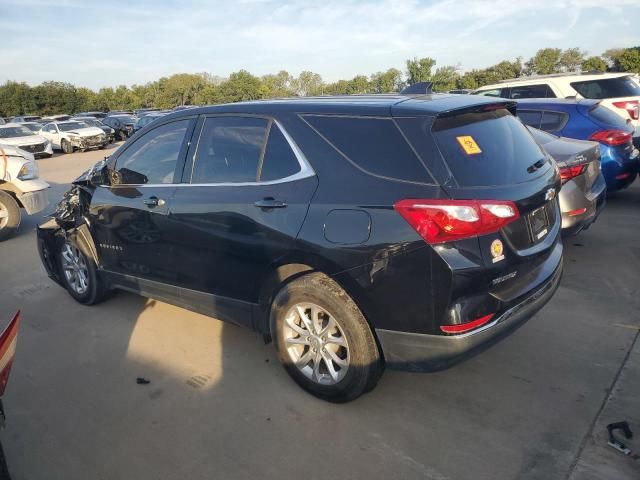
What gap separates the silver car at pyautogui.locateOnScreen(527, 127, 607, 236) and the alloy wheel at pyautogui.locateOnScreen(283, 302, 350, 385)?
2.85 meters

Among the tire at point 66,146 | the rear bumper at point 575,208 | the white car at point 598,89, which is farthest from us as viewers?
the tire at point 66,146

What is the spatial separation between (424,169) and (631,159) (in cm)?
534

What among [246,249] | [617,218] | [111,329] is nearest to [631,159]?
[617,218]

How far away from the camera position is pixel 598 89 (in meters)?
8.88

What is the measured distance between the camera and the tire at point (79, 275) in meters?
4.46

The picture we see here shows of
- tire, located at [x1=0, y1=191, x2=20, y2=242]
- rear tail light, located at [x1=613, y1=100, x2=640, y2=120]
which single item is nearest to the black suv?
tire, located at [x1=0, y1=191, x2=20, y2=242]

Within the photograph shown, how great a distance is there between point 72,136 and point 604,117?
23321mm

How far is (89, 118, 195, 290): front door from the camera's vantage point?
143 inches

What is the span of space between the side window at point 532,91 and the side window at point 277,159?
8.14 m

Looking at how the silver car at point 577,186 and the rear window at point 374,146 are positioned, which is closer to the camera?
the rear window at point 374,146

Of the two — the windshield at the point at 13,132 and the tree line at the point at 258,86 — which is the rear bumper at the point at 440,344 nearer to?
the windshield at the point at 13,132

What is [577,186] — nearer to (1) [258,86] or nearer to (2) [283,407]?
(2) [283,407]

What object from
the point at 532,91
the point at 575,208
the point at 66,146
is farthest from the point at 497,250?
the point at 66,146

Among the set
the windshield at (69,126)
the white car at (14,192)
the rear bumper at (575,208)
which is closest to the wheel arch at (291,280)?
the rear bumper at (575,208)
